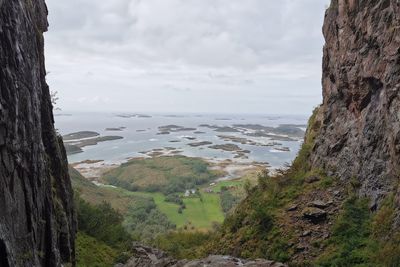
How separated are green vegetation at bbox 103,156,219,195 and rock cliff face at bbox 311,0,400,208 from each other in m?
114

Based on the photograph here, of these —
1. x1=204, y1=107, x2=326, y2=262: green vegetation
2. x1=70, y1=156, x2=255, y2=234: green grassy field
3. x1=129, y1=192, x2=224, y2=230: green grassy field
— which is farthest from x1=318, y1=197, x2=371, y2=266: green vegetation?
x1=129, y1=192, x2=224, y2=230: green grassy field

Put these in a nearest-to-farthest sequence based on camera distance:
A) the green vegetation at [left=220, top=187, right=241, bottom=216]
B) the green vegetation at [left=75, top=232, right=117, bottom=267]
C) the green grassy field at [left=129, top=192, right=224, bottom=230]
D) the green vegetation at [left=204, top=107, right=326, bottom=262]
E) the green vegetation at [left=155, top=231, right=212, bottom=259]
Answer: the green vegetation at [left=204, top=107, right=326, bottom=262], the green vegetation at [left=75, top=232, right=117, bottom=267], the green vegetation at [left=155, top=231, right=212, bottom=259], the green grassy field at [left=129, top=192, right=224, bottom=230], the green vegetation at [left=220, top=187, right=241, bottom=216]

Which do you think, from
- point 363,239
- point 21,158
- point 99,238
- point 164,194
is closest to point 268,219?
point 363,239

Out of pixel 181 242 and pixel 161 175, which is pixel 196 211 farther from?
pixel 181 242

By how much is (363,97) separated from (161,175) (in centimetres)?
13862

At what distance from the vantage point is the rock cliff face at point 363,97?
23703 millimetres

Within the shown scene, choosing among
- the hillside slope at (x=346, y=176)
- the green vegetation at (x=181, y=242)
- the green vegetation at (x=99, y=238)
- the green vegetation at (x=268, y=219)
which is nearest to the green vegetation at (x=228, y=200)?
the green vegetation at (x=181, y=242)

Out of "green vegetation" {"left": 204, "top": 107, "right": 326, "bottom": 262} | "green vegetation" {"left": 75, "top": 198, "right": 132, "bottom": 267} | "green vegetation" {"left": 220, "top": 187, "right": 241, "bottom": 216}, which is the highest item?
"green vegetation" {"left": 204, "top": 107, "right": 326, "bottom": 262}

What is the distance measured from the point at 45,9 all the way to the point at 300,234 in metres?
23.1

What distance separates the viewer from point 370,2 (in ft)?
92.8

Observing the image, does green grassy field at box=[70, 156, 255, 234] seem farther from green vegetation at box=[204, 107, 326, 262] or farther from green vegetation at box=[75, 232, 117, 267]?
green vegetation at box=[204, 107, 326, 262]

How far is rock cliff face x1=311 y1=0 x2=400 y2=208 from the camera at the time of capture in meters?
23.7

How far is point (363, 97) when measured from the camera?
28172mm

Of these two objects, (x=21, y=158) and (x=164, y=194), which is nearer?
(x=21, y=158)
